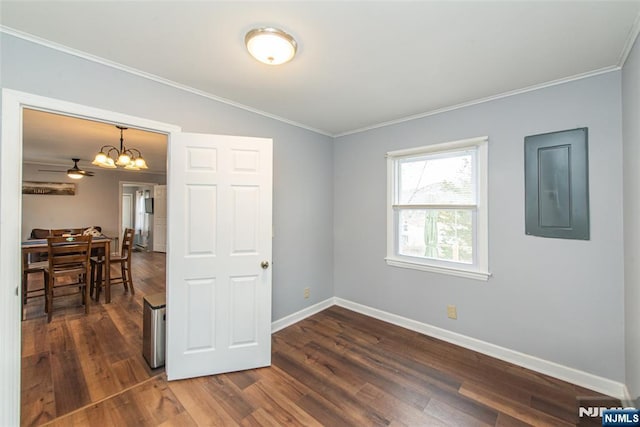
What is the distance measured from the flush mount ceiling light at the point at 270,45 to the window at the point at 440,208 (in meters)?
1.81

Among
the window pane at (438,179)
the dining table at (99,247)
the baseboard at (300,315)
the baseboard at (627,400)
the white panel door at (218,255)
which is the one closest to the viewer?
the baseboard at (627,400)

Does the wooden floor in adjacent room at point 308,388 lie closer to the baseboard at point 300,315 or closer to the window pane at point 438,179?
the baseboard at point 300,315

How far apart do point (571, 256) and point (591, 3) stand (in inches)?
68.2

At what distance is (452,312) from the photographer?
8.79 feet

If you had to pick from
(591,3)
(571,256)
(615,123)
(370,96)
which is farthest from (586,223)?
(370,96)

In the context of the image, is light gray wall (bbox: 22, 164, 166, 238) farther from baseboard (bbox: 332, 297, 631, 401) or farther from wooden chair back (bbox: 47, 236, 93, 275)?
baseboard (bbox: 332, 297, 631, 401)

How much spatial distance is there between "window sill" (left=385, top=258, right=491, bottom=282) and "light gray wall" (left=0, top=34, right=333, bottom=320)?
1.00 meters

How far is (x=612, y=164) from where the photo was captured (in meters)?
1.91

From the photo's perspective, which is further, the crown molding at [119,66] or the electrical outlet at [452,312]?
the electrical outlet at [452,312]

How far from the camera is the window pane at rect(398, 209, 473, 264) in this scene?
2648mm

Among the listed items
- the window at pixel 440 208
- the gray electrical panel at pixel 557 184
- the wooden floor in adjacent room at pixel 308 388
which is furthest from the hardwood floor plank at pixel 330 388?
the gray electrical panel at pixel 557 184

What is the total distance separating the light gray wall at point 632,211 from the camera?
158cm

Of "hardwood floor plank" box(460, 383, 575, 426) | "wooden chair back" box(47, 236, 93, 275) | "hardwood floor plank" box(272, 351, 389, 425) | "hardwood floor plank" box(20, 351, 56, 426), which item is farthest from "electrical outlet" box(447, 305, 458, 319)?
"wooden chair back" box(47, 236, 93, 275)

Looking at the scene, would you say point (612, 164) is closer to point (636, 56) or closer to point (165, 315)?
point (636, 56)
